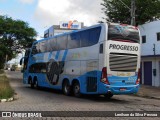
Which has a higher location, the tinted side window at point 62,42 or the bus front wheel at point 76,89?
the tinted side window at point 62,42

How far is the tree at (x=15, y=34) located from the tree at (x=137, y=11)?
44.9 feet

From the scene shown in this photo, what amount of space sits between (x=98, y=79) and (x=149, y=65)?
15.4 metres

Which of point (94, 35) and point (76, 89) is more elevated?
point (94, 35)

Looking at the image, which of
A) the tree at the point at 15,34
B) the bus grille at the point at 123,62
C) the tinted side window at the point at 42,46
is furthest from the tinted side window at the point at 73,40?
the tree at the point at 15,34

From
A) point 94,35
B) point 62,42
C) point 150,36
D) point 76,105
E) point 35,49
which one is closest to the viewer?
point 76,105

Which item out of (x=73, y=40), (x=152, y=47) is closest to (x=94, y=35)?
(x=73, y=40)

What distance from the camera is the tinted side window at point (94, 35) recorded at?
57.9ft

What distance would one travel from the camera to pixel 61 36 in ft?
71.5

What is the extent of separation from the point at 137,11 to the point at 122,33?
2171 centimetres

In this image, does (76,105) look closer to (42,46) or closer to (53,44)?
(53,44)

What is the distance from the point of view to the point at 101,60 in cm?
1711

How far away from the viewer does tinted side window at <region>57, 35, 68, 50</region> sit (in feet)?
69.8

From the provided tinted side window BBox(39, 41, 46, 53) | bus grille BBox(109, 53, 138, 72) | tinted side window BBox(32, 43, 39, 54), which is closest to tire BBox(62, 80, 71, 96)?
bus grille BBox(109, 53, 138, 72)

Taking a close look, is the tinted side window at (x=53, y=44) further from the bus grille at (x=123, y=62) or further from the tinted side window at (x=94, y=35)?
the bus grille at (x=123, y=62)
